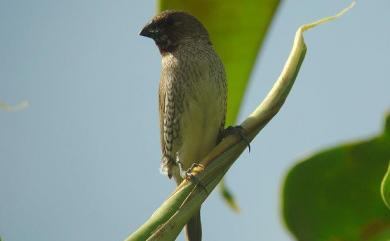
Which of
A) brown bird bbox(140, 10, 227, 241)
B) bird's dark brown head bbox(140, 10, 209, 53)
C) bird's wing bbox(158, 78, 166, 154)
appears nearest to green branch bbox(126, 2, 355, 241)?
brown bird bbox(140, 10, 227, 241)

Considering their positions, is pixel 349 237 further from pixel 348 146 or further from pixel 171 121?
pixel 171 121

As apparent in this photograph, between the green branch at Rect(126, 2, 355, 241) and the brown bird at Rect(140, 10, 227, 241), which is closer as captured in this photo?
the green branch at Rect(126, 2, 355, 241)

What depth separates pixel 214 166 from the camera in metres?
1.17

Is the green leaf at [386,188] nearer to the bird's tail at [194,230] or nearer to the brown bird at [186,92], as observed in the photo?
the bird's tail at [194,230]

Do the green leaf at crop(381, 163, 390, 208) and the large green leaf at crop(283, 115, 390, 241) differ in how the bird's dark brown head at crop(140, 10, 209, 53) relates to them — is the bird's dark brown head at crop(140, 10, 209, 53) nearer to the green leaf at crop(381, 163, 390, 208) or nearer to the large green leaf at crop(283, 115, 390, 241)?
the large green leaf at crop(283, 115, 390, 241)

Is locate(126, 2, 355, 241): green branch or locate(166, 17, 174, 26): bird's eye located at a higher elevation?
locate(166, 17, 174, 26): bird's eye

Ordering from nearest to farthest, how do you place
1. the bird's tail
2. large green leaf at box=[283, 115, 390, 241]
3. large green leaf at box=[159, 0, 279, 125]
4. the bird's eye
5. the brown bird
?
1. large green leaf at box=[283, 115, 390, 241]
2. large green leaf at box=[159, 0, 279, 125]
3. the bird's tail
4. the brown bird
5. the bird's eye

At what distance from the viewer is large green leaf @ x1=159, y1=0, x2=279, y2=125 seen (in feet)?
4.82

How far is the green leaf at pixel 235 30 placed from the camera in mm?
1477

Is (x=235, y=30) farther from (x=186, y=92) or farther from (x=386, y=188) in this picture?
(x=186, y=92)

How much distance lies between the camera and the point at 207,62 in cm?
362

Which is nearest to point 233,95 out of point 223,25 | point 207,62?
point 223,25

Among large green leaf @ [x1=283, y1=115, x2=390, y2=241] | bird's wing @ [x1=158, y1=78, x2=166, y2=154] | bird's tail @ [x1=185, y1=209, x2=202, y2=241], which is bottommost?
bird's tail @ [x1=185, y1=209, x2=202, y2=241]

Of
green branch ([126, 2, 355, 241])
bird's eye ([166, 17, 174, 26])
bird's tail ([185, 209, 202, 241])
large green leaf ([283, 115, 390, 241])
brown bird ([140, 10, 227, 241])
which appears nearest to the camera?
green branch ([126, 2, 355, 241])
